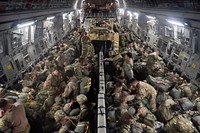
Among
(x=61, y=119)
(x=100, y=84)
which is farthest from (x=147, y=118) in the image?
(x=61, y=119)

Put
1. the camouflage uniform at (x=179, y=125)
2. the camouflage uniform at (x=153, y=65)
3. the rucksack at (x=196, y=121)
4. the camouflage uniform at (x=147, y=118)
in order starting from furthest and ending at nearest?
the camouflage uniform at (x=153, y=65)
the rucksack at (x=196, y=121)
the camouflage uniform at (x=147, y=118)
the camouflage uniform at (x=179, y=125)

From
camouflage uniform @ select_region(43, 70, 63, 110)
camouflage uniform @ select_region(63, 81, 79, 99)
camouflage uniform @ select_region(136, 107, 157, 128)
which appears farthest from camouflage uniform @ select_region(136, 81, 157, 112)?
camouflage uniform @ select_region(43, 70, 63, 110)

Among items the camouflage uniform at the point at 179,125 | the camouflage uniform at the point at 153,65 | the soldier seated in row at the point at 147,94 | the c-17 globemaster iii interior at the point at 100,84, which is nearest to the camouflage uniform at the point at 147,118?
the c-17 globemaster iii interior at the point at 100,84

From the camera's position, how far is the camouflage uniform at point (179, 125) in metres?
4.03

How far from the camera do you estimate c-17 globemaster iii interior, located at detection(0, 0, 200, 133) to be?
409 centimetres

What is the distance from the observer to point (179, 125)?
13.3 ft

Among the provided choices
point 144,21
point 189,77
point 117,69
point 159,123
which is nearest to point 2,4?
point 117,69

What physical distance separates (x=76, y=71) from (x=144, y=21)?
990cm

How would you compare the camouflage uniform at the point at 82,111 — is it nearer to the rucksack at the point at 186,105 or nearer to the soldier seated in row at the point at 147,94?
the soldier seated in row at the point at 147,94

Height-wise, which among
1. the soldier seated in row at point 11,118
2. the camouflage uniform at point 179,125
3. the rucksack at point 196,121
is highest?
the soldier seated in row at point 11,118

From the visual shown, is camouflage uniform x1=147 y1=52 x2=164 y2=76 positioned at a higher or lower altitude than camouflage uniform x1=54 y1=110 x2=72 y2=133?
higher

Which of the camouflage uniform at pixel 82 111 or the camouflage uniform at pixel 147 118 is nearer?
the camouflage uniform at pixel 82 111

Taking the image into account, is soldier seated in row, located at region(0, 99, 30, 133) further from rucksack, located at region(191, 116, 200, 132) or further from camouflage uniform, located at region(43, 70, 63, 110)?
rucksack, located at region(191, 116, 200, 132)

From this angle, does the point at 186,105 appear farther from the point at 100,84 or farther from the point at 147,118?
the point at 100,84
